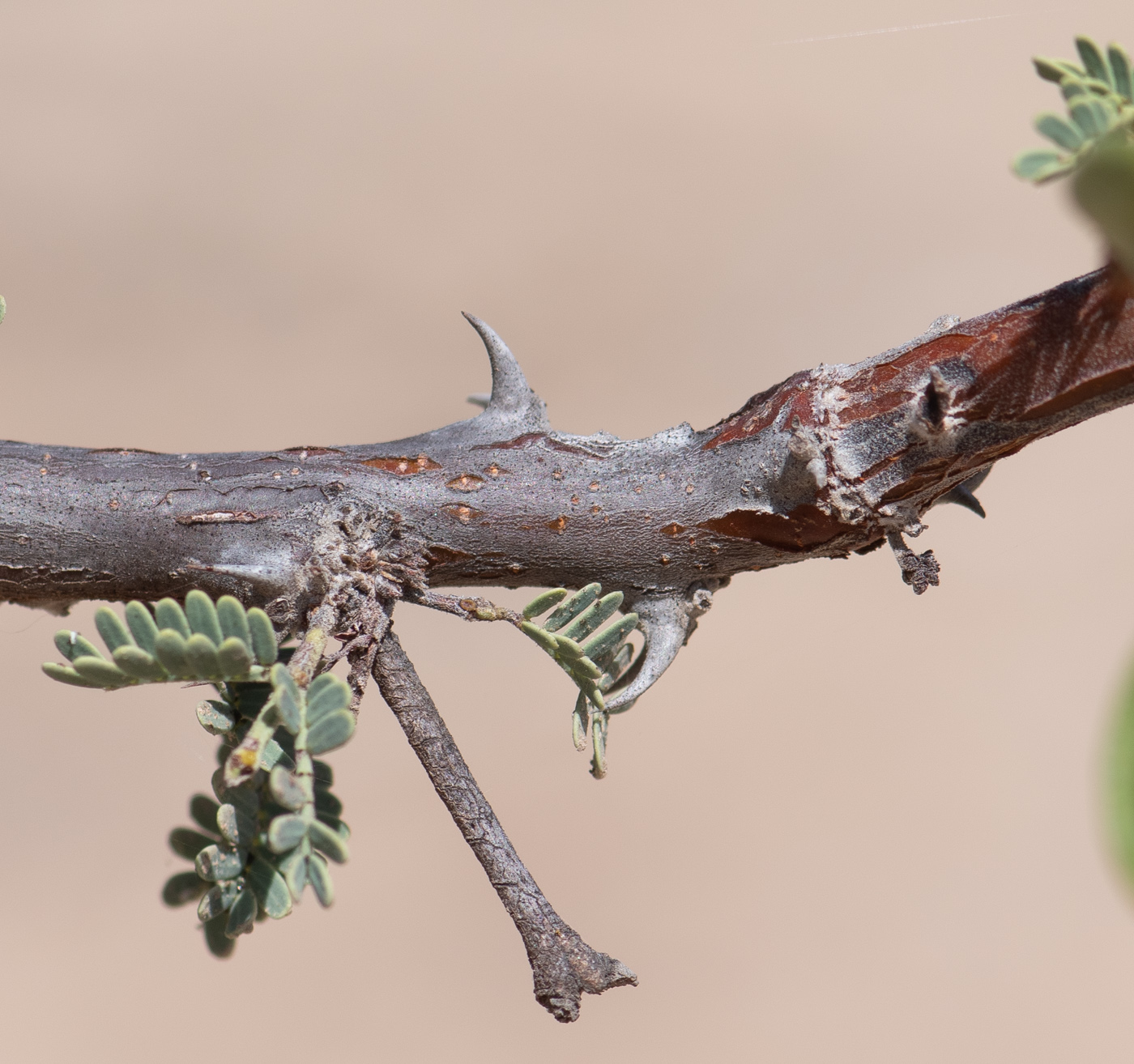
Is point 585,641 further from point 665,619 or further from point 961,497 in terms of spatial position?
point 961,497

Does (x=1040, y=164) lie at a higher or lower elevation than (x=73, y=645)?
lower

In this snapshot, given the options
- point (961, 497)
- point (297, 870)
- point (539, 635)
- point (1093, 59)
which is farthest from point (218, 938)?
point (1093, 59)

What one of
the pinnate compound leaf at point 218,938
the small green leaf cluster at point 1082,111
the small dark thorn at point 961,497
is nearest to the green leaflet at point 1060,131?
the small green leaf cluster at point 1082,111

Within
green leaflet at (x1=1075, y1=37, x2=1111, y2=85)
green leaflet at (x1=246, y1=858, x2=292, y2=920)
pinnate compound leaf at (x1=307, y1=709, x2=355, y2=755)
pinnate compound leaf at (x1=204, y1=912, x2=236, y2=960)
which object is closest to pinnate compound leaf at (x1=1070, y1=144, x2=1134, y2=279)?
green leaflet at (x1=1075, y1=37, x2=1111, y2=85)

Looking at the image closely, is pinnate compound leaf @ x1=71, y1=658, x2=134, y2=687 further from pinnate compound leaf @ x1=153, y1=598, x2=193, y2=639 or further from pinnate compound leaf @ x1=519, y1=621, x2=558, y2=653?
pinnate compound leaf @ x1=519, y1=621, x2=558, y2=653

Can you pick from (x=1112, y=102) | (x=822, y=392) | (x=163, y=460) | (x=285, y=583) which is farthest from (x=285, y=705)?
(x=1112, y=102)

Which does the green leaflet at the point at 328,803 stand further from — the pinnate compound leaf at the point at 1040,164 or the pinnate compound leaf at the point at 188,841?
the pinnate compound leaf at the point at 1040,164
